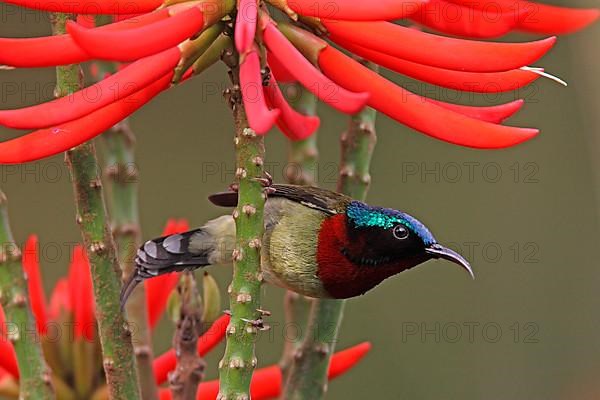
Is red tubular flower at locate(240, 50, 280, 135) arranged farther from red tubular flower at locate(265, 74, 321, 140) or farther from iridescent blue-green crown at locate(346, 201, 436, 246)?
iridescent blue-green crown at locate(346, 201, 436, 246)

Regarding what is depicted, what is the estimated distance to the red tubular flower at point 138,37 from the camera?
0.95 metres

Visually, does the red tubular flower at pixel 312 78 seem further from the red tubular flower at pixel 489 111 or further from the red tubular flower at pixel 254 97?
the red tubular flower at pixel 489 111

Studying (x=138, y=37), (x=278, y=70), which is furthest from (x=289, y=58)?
(x=278, y=70)

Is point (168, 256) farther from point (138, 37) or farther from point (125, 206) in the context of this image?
point (138, 37)

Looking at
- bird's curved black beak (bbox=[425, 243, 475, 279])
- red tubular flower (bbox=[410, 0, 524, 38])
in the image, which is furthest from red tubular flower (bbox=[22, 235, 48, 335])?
red tubular flower (bbox=[410, 0, 524, 38])

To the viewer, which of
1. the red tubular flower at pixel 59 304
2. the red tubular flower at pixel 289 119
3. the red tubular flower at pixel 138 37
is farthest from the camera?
the red tubular flower at pixel 59 304

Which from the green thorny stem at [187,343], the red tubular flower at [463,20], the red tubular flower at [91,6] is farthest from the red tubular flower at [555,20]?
the green thorny stem at [187,343]

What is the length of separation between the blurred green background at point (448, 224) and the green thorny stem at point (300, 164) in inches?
113

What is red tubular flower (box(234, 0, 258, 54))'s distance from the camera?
107cm

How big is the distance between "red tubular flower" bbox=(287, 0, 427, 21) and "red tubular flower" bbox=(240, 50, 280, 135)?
0.08 metres

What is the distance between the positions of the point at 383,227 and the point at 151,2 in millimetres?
600

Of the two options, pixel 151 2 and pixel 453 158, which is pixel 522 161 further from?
pixel 151 2

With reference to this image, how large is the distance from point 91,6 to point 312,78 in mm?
232

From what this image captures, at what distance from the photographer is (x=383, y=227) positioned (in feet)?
5.28
